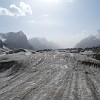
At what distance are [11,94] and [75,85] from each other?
214 inches

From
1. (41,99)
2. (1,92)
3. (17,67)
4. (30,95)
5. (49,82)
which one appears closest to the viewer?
(41,99)

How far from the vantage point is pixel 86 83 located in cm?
1680

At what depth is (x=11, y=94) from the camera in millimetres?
13742

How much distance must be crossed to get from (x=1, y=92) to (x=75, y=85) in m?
6.09

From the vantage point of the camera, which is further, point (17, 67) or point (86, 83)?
point (17, 67)

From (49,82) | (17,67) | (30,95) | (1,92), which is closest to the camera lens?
(30,95)

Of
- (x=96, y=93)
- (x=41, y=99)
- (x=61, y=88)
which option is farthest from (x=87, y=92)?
(x=41, y=99)

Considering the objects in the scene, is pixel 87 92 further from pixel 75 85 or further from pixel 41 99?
pixel 41 99

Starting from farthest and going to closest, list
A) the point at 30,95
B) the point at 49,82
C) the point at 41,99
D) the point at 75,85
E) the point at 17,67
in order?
1. the point at 17,67
2. the point at 49,82
3. the point at 75,85
4. the point at 30,95
5. the point at 41,99

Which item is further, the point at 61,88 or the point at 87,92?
the point at 61,88

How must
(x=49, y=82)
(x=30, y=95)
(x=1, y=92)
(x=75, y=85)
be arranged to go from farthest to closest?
(x=49, y=82) < (x=75, y=85) < (x=1, y=92) < (x=30, y=95)

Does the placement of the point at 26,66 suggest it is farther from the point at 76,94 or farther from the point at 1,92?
the point at 76,94

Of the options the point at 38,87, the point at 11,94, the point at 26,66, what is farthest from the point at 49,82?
the point at 26,66

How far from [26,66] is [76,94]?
1486 centimetres
